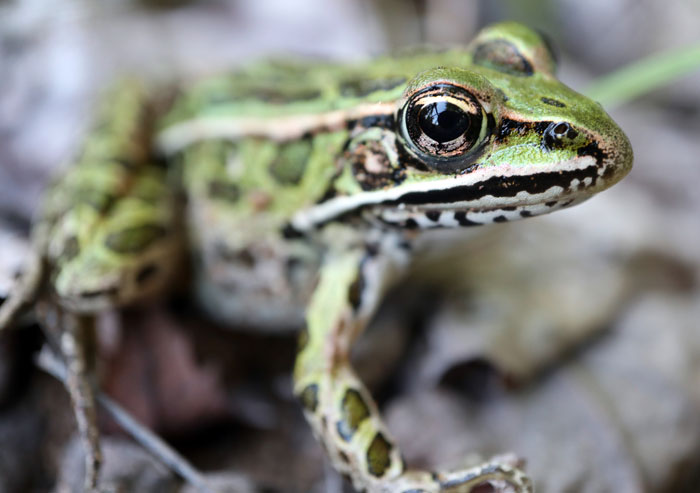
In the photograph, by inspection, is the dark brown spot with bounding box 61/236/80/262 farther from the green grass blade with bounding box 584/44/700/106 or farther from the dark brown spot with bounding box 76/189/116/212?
the green grass blade with bounding box 584/44/700/106

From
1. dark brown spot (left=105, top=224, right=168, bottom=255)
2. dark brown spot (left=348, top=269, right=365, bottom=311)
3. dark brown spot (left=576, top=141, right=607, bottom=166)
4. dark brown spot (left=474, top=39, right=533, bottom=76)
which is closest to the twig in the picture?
dark brown spot (left=105, top=224, right=168, bottom=255)

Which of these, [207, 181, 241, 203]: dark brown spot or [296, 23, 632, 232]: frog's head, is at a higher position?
[207, 181, 241, 203]: dark brown spot

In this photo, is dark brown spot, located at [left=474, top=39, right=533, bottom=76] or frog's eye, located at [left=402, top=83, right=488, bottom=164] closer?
frog's eye, located at [left=402, top=83, right=488, bottom=164]

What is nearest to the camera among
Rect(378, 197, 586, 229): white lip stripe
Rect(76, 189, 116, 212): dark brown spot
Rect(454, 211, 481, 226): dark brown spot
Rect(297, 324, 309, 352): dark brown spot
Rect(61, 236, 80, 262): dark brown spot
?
Rect(378, 197, 586, 229): white lip stripe

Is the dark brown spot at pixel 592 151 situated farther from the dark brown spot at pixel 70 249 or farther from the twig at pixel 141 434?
the dark brown spot at pixel 70 249

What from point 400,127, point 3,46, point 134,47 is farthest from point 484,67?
point 3,46

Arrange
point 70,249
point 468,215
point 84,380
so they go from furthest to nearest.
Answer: point 70,249 < point 84,380 < point 468,215

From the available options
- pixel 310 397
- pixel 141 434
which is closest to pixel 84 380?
pixel 141 434

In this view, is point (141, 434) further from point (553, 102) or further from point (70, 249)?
point (553, 102)
